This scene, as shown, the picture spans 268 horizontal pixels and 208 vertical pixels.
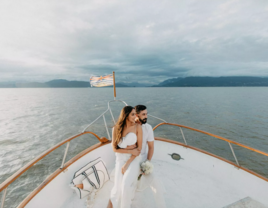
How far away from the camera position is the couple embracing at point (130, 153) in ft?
7.16

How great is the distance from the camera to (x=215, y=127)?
13.5m

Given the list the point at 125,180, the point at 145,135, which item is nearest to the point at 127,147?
the point at 145,135

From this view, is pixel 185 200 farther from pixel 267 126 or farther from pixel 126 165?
pixel 267 126

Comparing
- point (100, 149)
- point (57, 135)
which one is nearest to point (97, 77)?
point (100, 149)

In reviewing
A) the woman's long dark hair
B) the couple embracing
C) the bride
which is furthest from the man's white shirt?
the woman's long dark hair

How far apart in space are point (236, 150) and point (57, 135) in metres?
14.4

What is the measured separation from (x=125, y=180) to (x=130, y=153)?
451 millimetres

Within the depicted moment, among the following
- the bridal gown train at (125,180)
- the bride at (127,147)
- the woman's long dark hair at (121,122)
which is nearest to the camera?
the bridal gown train at (125,180)

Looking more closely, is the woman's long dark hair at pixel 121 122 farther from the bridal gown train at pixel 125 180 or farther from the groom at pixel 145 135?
the groom at pixel 145 135

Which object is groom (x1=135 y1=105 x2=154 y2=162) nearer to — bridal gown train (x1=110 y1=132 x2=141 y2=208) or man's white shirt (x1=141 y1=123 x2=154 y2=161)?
man's white shirt (x1=141 y1=123 x2=154 y2=161)

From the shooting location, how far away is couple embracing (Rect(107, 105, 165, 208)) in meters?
2.18

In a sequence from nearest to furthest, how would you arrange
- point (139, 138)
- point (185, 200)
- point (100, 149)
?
1. point (139, 138)
2. point (185, 200)
3. point (100, 149)

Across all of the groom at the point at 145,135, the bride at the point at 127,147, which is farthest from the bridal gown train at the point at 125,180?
the groom at the point at 145,135

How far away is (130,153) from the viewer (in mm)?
2436
